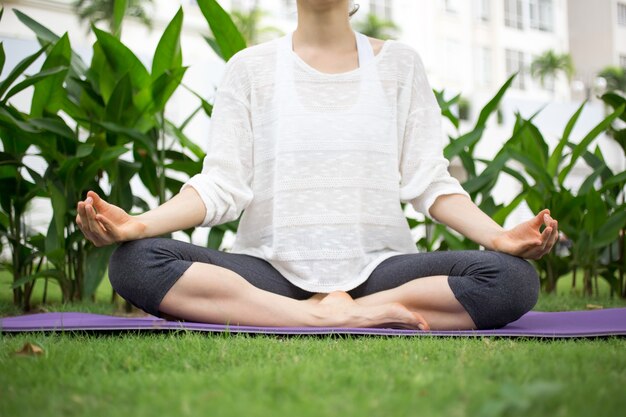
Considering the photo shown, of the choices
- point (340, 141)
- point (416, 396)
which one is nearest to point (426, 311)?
point (340, 141)

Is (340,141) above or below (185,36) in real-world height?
below

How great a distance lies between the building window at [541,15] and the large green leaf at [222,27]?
19075 millimetres

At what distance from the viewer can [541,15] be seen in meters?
20.0

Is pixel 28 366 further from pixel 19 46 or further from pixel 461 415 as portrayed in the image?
pixel 19 46

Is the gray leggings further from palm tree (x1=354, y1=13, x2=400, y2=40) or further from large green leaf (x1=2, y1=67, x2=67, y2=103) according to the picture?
palm tree (x1=354, y1=13, x2=400, y2=40)

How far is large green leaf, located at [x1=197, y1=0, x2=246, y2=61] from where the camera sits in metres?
2.20

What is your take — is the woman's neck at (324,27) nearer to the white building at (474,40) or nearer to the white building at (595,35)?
the white building at (474,40)

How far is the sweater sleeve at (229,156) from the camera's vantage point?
163cm

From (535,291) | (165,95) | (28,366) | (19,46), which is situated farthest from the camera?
(19,46)

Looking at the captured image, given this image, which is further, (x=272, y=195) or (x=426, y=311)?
(x=272, y=195)

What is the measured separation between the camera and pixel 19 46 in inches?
251

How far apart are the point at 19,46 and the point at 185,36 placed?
26.4 feet

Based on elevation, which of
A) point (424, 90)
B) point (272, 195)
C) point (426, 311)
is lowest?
point (426, 311)

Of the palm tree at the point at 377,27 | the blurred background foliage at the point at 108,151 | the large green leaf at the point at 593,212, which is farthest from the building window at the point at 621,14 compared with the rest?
the large green leaf at the point at 593,212
